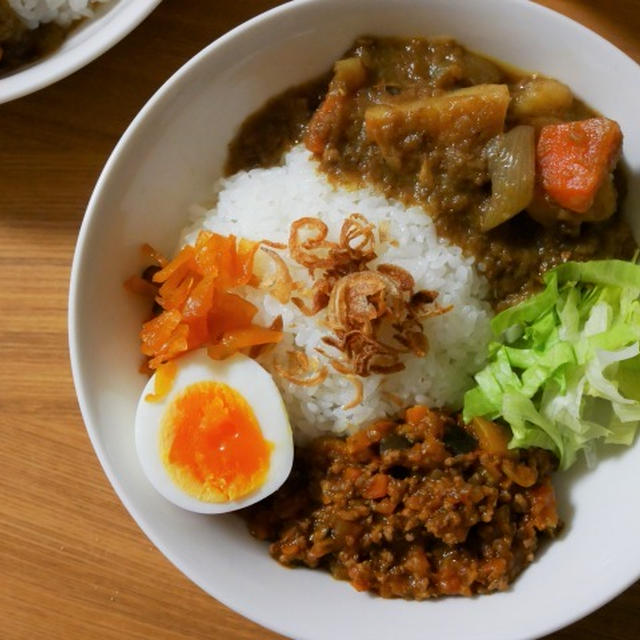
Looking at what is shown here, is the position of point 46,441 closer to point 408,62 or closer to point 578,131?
point 408,62

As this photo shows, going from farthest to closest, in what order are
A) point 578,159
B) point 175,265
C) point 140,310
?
1. point 140,310
2. point 175,265
3. point 578,159

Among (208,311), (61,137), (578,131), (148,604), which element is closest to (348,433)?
(208,311)

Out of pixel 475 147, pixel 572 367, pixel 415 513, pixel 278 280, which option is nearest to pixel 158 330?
pixel 278 280

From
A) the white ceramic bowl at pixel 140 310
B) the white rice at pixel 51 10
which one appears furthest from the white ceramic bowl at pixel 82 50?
the white ceramic bowl at pixel 140 310

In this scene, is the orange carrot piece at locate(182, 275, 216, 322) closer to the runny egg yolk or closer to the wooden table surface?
the runny egg yolk

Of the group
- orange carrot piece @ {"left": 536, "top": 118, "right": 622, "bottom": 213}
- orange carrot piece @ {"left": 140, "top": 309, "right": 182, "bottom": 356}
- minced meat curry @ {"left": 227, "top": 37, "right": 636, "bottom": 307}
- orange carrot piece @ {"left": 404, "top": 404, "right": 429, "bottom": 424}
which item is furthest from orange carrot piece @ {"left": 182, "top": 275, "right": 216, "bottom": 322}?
orange carrot piece @ {"left": 536, "top": 118, "right": 622, "bottom": 213}

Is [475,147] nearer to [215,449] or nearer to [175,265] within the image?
[175,265]

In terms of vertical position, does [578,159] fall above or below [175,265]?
above
